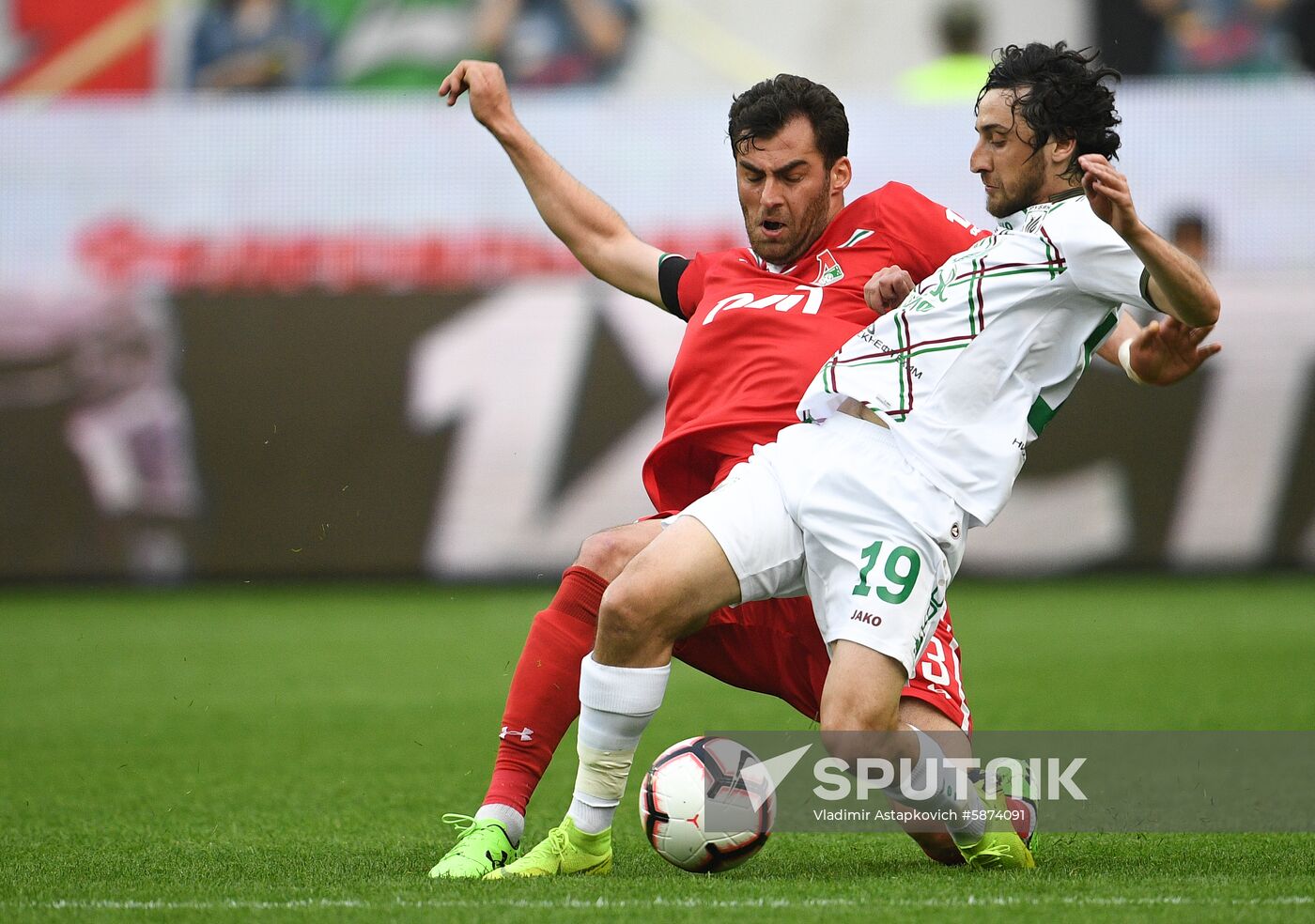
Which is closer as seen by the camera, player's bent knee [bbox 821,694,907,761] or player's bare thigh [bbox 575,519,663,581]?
player's bent knee [bbox 821,694,907,761]

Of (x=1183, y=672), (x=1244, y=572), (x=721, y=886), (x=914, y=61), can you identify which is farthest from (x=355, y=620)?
(x=914, y=61)

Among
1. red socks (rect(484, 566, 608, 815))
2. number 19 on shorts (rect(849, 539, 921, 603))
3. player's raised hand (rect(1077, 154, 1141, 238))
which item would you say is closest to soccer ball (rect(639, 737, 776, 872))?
red socks (rect(484, 566, 608, 815))

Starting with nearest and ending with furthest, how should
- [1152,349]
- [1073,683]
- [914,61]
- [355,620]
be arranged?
[1152,349]
[1073,683]
[355,620]
[914,61]

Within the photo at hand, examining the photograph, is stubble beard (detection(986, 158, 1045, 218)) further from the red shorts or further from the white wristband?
the red shorts

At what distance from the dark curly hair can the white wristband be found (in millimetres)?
442

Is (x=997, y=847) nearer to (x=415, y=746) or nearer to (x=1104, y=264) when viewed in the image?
(x=1104, y=264)

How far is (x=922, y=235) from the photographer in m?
4.65

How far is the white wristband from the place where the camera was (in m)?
4.29

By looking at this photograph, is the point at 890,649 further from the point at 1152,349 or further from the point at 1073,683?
the point at 1073,683

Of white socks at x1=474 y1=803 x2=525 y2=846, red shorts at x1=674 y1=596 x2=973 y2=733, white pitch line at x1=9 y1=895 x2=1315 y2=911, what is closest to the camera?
white pitch line at x1=9 y1=895 x2=1315 y2=911

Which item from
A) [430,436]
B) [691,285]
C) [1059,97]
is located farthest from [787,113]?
[430,436]

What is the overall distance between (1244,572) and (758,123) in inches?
332

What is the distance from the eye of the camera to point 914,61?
16.5 metres

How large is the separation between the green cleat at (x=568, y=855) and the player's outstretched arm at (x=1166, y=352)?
66.1 inches
